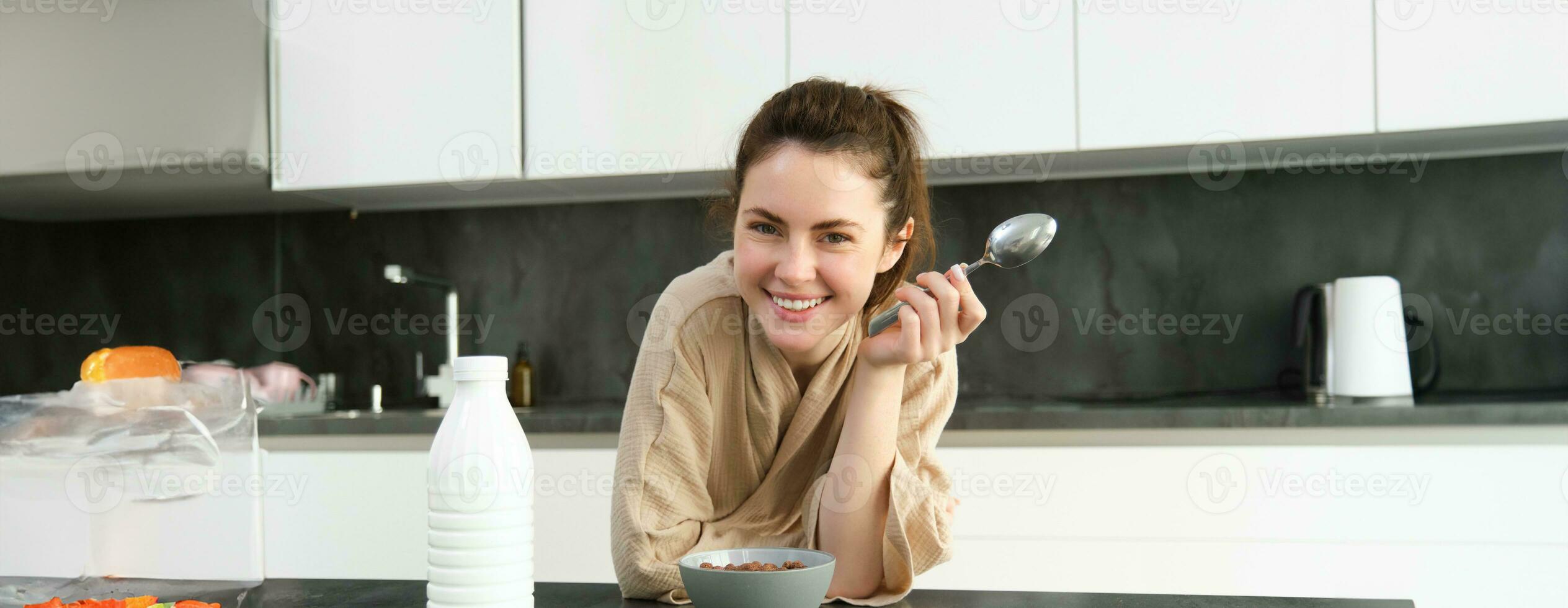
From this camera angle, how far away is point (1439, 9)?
1988 mm

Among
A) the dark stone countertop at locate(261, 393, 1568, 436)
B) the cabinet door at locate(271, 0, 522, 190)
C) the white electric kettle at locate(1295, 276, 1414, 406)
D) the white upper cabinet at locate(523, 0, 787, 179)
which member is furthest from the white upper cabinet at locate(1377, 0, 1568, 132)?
the cabinet door at locate(271, 0, 522, 190)

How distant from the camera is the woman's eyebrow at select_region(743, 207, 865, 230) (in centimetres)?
102

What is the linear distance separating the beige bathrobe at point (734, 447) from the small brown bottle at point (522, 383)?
138 cm

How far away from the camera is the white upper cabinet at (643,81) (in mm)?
2230

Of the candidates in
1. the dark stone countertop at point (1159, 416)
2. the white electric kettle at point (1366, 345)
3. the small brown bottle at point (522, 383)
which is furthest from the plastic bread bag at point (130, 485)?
the white electric kettle at point (1366, 345)

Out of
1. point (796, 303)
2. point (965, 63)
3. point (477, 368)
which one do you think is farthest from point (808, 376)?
point (965, 63)

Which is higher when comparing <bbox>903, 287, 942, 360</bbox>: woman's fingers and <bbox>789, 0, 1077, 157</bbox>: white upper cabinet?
<bbox>789, 0, 1077, 157</bbox>: white upper cabinet

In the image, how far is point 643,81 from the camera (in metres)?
2.27

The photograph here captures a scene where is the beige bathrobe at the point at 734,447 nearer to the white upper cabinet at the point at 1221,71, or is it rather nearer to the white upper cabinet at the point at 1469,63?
the white upper cabinet at the point at 1221,71

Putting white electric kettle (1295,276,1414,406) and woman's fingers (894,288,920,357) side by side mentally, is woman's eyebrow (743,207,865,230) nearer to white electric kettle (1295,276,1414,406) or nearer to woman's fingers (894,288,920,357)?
woman's fingers (894,288,920,357)

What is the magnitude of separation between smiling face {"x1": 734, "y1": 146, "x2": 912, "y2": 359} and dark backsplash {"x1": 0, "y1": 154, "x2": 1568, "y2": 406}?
1.46 m

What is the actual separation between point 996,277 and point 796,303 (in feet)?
4.99

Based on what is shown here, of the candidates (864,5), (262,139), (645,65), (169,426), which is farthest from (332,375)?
(169,426)

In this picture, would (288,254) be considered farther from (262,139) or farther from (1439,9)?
(1439,9)
